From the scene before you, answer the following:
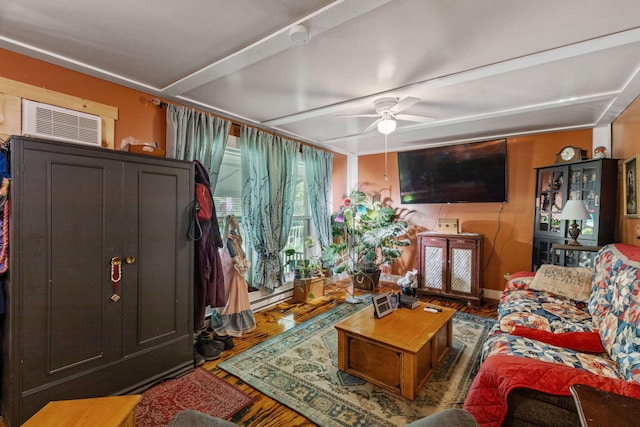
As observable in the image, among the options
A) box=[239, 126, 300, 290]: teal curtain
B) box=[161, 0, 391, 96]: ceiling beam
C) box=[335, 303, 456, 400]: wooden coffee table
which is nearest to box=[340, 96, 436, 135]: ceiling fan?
box=[161, 0, 391, 96]: ceiling beam

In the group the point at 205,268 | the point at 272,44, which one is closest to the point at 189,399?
the point at 205,268

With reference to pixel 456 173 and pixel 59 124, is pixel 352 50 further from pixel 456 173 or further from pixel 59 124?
pixel 456 173

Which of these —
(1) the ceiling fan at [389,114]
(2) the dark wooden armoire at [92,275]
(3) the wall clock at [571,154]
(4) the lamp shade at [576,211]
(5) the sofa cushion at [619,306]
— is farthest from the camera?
(3) the wall clock at [571,154]

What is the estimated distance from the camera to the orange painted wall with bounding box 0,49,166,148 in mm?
1997

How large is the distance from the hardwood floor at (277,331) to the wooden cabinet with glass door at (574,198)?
1024 mm

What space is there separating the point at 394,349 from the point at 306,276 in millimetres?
2205

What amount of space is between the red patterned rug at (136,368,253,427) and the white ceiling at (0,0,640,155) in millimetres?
2345

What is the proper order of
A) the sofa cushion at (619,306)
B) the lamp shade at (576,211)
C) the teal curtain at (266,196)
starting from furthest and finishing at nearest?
the teal curtain at (266,196) → the lamp shade at (576,211) → the sofa cushion at (619,306)

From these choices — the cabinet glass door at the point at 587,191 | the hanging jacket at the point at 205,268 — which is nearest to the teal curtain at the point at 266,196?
the hanging jacket at the point at 205,268

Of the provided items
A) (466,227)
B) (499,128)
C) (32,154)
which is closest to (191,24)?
(32,154)

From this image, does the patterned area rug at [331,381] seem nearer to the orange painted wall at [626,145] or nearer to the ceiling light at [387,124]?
the orange painted wall at [626,145]

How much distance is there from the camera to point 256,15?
63.6 inches

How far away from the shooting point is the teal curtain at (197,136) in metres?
2.75

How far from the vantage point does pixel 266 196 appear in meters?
3.66
